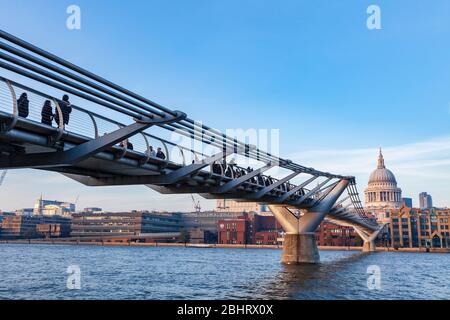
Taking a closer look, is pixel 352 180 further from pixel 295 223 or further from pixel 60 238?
pixel 60 238

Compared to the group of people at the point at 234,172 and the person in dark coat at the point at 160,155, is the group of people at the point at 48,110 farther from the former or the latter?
the group of people at the point at 234,172

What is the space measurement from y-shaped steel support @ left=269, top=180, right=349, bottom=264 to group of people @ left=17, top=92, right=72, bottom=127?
3935 centimetres

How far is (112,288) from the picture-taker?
31.9 meters

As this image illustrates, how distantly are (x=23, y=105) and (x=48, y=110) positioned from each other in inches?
42.5

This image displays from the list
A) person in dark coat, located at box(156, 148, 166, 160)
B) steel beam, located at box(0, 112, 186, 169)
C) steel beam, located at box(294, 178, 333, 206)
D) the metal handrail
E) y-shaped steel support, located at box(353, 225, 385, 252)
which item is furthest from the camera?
y-shaped steel support, located at box(353, 225, 385, 252)

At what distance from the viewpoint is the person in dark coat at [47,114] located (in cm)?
1648

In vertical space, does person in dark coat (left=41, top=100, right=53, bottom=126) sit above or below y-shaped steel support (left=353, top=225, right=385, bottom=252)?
above

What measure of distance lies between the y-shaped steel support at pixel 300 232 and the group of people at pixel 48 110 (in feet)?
A: 129

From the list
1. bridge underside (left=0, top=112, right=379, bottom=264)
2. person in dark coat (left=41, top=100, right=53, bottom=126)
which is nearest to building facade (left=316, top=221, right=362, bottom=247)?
bridge underside (left=0, top=112, right=379, bottom=264)

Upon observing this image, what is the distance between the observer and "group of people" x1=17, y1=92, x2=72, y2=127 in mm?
15586

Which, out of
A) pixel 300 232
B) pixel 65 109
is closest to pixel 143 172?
pixel 65 109

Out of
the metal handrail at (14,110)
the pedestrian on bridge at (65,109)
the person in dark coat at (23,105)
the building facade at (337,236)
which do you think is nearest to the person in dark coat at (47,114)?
the pedestrian on bridge at (65,109)

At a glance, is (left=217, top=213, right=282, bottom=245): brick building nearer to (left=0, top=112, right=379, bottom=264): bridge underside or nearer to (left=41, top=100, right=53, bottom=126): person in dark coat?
(left=0, top=112, right=379, bottom=264): bridge underside

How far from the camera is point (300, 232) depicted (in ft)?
179
